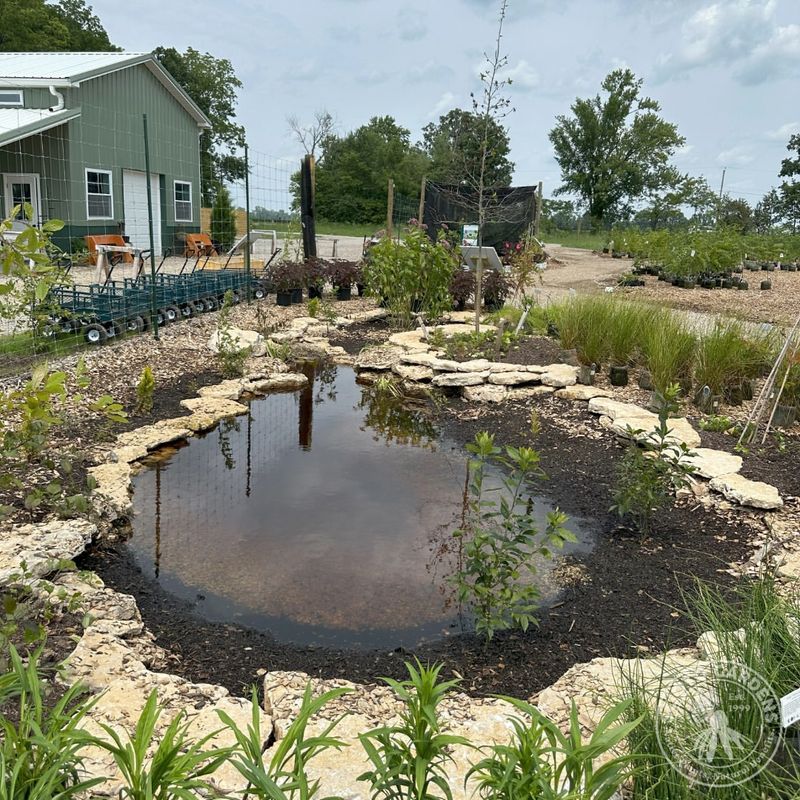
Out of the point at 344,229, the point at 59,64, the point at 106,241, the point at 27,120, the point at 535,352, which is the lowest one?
the point at 535,352

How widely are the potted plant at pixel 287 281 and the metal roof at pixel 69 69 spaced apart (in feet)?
23.1

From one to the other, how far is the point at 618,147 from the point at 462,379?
35.1 m

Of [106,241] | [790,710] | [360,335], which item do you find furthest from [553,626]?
[106,241]

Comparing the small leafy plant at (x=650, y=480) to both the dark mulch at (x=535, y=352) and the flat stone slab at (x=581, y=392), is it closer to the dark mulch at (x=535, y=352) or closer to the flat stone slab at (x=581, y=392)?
the flat stone slab at (x=581, y=392)

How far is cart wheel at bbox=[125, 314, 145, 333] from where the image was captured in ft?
25.1

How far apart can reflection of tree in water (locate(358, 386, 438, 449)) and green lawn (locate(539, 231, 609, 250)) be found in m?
21.1

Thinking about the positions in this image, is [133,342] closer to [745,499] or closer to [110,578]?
[110,578]

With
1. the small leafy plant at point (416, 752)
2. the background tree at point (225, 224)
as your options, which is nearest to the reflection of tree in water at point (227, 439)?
the small leafy plant at point (416, 752)

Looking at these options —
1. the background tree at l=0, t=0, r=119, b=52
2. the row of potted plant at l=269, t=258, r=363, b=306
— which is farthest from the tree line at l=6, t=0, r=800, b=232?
the row of potted plant at l=269, t=258, r=363, b=306

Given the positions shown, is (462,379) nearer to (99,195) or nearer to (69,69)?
(99,195)

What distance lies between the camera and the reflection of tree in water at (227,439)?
4.90 meters

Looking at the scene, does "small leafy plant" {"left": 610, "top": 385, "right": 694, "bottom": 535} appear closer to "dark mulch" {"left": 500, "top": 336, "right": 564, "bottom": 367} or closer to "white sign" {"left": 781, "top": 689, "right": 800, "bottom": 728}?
"white sign" {"left": 781, "top": 689, "right": 800, "bottom": 728}

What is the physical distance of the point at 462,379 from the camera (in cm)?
653

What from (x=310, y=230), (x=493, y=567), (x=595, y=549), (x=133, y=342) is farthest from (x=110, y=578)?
(x=310, y=230)
